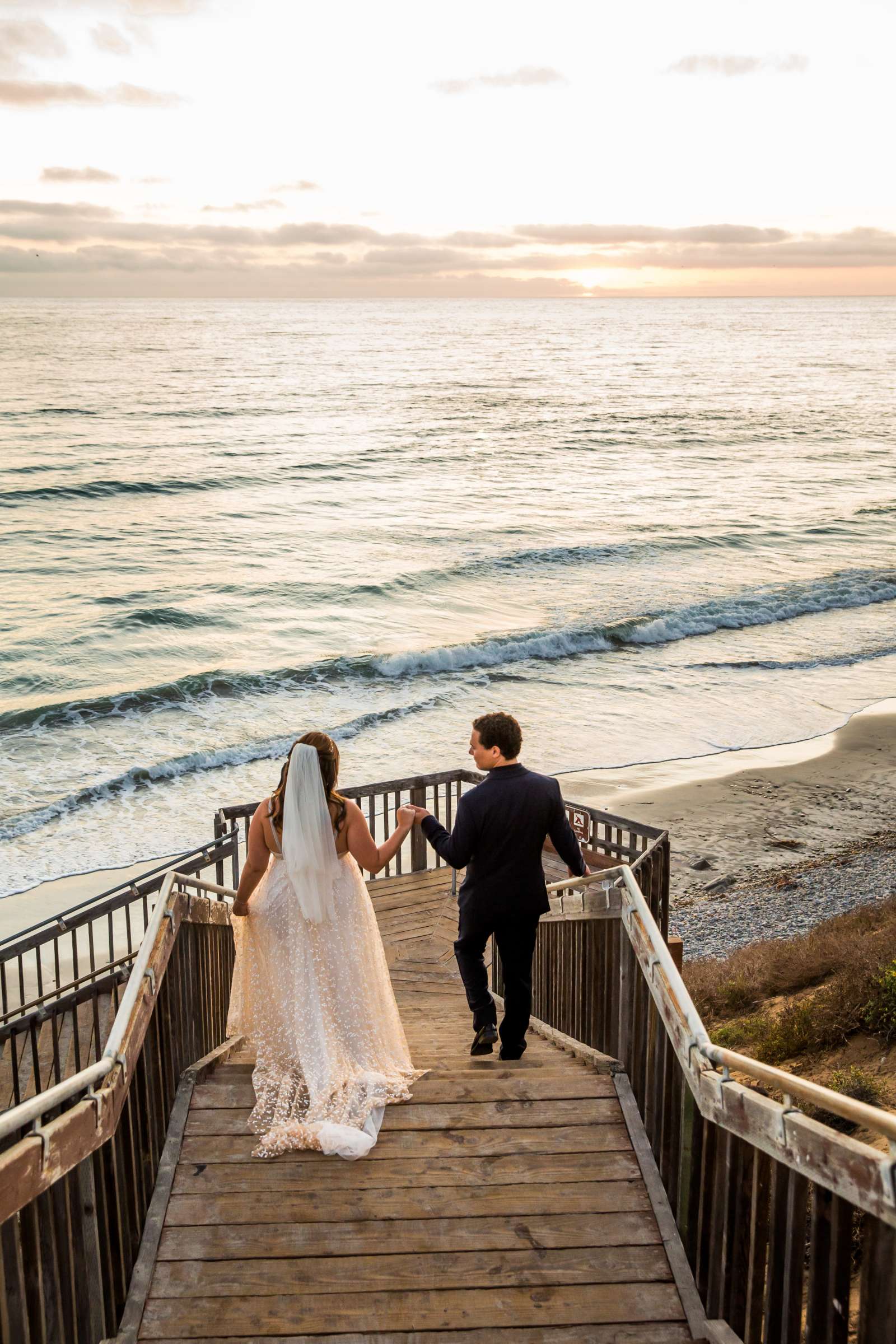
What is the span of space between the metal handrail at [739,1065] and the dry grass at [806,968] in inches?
140

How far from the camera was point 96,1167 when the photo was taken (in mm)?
3307

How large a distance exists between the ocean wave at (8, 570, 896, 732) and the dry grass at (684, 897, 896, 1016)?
14.5 meters

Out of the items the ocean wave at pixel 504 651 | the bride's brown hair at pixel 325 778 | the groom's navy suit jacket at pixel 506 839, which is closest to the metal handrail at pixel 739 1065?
the groom's navy suit jacket at pixel 506 839

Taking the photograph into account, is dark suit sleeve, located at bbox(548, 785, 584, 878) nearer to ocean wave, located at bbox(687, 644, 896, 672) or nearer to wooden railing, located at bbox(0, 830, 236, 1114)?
wooden railing, located at bbox(0, 830, 236, 1114)

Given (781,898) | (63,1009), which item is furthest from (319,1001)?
(781,898)

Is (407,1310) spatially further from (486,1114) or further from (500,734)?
(500,734)

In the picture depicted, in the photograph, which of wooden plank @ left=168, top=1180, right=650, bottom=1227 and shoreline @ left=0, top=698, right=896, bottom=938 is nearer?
wooden plank @ left=168, top=1180, right=650, bottom=1227

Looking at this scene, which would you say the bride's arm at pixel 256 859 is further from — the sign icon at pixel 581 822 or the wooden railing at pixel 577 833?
the sign icon at pixel 581 822

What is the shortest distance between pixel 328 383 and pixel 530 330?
83.6 m

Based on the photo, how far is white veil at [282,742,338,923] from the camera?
15.7ft

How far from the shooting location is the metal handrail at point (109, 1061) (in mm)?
2713

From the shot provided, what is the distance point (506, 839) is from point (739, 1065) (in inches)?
79.3

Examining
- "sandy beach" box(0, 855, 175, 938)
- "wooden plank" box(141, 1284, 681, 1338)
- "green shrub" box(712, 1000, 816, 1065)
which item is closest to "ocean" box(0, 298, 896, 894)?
"sandy beach" box(0, 855, 175, 938)

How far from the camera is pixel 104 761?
19031mm
